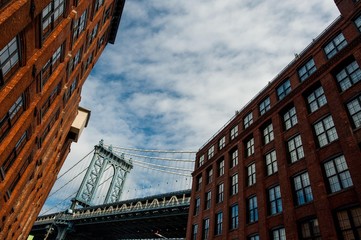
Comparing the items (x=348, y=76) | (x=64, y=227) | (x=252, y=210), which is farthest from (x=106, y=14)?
(x=64, y=227)

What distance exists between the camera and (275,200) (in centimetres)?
2030

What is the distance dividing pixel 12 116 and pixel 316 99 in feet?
63.7

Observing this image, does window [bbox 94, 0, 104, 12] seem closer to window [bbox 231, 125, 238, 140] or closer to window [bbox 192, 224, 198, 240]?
window [bbox 231, 125, 238, 140]

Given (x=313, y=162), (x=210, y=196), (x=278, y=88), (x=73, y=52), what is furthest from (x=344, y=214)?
(x=73, y=52)

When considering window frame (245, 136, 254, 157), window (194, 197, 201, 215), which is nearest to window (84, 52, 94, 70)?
window frame (245, 136, 254, 157)

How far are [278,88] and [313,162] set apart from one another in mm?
9727

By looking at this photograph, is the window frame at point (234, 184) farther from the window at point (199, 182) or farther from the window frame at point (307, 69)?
the window frame at point (307, 69)

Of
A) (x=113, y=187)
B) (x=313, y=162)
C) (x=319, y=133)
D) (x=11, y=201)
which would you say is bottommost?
(x=11, y=201)

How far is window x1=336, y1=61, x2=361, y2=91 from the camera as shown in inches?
709

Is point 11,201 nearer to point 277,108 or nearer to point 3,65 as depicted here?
point 3,65

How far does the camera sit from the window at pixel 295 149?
1991 centimetres

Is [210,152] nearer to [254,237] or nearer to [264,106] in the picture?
[264,106]

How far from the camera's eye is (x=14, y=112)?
40.5 feet

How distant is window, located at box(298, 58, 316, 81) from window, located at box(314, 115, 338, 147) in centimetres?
501
